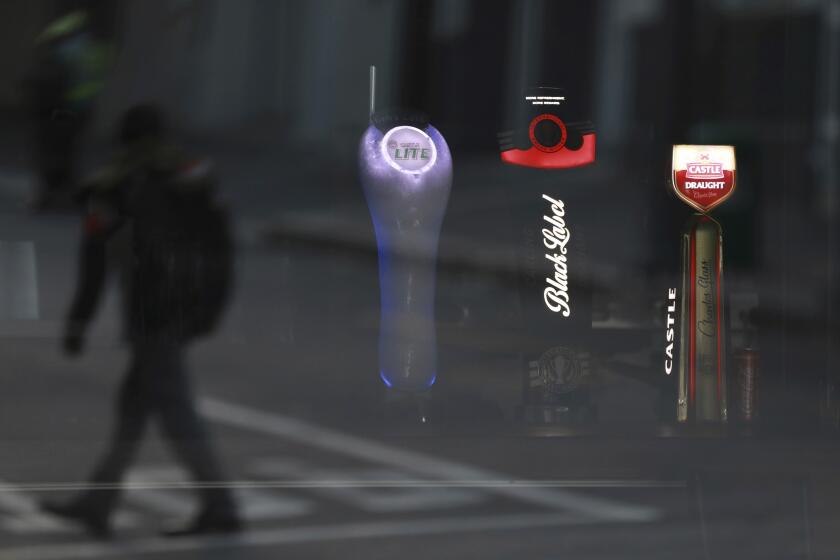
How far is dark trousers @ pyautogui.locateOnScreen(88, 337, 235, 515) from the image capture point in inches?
143

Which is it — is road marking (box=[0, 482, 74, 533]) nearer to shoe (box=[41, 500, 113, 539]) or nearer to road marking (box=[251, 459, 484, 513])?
shoe (box=[41, 500, 113, 539])

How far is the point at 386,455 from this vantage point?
387cm

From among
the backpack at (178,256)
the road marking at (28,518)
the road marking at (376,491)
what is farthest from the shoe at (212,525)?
the backpack at (178,256)

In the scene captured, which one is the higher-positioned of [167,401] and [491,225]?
[491,225]

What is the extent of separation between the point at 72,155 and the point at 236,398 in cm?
80

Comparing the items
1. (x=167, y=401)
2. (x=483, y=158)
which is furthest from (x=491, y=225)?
Answer: (x=167, y=401)

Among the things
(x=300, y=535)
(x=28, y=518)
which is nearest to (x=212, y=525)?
(x=300, y=535)

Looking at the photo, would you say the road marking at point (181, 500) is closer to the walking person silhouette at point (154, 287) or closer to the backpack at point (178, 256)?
the walking person silhouette at point (154, 287)

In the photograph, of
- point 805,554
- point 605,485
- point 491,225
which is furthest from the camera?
point 605,485

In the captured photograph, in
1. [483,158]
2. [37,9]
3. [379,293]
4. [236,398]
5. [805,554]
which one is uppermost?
[37,9]

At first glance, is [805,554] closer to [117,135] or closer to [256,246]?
[256,246]

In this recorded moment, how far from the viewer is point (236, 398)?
374cm

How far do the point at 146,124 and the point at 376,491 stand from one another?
3.95 feet

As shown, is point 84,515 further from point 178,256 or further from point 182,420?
point 178,256
